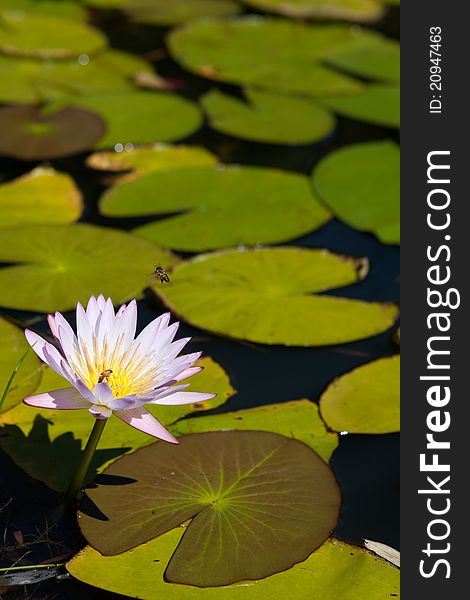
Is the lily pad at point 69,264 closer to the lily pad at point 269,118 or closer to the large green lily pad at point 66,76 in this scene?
the lily pad at point 269,118

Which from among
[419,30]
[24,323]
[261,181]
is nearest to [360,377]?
[24,323]

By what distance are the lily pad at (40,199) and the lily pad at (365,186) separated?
3.22ft

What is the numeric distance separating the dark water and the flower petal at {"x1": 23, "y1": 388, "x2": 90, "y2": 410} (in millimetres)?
335

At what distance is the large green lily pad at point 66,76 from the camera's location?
4.36 metres

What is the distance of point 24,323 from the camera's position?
9.29 feet

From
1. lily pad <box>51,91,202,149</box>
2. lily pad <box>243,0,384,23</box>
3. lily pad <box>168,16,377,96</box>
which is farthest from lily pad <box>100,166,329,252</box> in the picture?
lily pad <box>243,0,384,23</box>

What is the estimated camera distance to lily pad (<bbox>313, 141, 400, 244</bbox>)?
355 centimetres

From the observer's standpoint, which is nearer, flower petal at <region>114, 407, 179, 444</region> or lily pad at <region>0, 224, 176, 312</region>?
flower petal at <region>114, 407, 179, 444</region>

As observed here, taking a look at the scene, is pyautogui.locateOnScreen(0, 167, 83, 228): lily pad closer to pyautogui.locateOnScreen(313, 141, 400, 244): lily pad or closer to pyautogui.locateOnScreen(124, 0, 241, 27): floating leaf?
pyautogui.locateOnScreen(313, 141, 400, 244): lily pad

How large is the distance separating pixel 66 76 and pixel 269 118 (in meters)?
1.06

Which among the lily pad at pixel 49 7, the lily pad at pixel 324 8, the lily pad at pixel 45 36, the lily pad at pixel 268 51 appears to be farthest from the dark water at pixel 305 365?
the lily pad at pixel 49 7

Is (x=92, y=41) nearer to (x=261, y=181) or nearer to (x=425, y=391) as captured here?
(x=261, y=181)

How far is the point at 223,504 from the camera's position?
215 cm

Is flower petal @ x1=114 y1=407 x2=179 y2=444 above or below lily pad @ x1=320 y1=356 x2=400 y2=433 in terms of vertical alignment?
above
